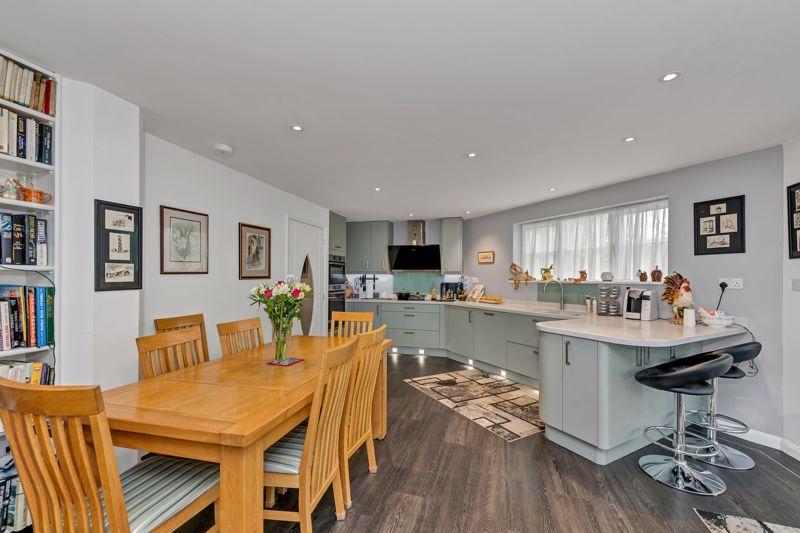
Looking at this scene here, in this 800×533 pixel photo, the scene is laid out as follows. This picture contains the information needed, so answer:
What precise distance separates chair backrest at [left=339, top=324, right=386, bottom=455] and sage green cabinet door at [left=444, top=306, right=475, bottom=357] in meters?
3.04

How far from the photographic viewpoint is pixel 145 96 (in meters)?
2.05

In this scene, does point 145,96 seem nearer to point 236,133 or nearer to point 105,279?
point 236,133

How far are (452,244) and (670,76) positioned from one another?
427 centimetres

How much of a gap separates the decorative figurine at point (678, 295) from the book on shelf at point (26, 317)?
171 inches

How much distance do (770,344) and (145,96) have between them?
4685 mm

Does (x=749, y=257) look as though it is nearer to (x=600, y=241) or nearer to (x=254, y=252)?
(x=600, y=241)

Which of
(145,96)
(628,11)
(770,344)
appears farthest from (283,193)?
(770,344)

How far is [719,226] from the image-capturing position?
2.99m

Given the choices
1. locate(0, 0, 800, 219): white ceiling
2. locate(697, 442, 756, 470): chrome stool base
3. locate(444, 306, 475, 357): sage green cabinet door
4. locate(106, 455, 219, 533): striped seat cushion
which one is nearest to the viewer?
locate(106, 455, 219, 533): striped seat cushion

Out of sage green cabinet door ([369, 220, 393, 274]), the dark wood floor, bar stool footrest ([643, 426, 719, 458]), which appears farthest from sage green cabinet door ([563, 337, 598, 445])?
sage green cabinet door ([369, 220, 393, 274])

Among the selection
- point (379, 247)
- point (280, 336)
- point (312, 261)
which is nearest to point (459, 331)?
point (379, 247)

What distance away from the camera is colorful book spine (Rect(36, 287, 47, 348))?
5.98ft

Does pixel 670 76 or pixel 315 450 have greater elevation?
pixel 670 76

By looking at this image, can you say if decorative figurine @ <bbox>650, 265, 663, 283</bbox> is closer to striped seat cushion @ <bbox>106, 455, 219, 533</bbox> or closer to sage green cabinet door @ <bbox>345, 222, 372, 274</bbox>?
striped seat cushion @ <bbox>106, 455, 219, 533</bbox>
